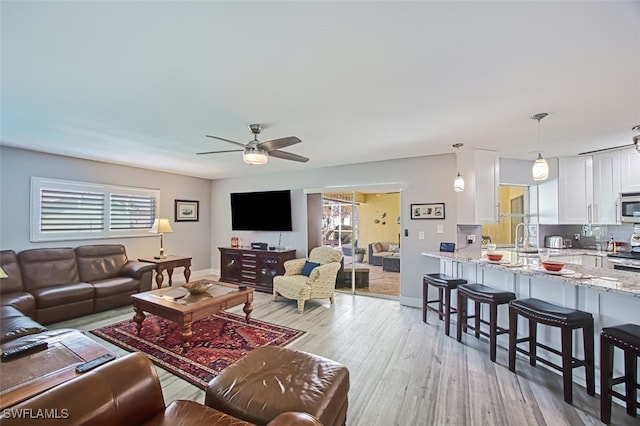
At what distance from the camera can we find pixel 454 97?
2354 millimetres

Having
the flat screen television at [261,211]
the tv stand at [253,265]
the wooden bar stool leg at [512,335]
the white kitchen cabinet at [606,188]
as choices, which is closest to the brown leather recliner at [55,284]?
the tv stand at [253,265]

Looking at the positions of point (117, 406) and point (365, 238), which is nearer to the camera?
point (117, 406)

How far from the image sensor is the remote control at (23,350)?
185 centimetres

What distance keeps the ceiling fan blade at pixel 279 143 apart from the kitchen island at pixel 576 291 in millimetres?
2365

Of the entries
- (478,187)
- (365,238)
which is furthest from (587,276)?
(365,238)

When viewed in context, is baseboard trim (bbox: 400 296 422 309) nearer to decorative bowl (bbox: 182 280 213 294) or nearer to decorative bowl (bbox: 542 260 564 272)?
decorative bowl (bbox: 542 260 564 272)

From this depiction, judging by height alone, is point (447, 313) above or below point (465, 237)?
below

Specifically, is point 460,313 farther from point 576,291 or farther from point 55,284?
point 55,284

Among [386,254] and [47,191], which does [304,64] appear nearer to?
[47,191]

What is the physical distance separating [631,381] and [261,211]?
217 inches

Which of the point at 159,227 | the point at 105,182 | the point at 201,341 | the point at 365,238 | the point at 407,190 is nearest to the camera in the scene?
the point at 201,341

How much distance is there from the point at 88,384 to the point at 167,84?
6.45 feet

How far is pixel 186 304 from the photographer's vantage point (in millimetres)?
3092

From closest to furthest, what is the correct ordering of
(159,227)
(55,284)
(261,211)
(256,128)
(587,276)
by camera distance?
(587,276), (256,128), (55,284), (159,227), (261,211)
